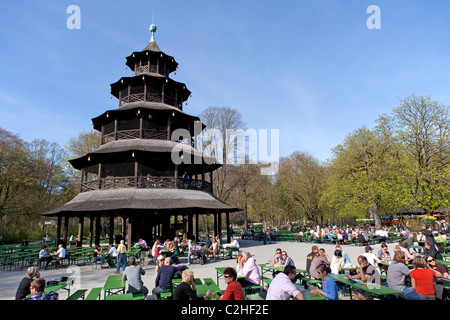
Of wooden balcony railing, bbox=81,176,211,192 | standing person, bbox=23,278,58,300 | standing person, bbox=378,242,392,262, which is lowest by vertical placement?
standing person, bbox=378,242,392,262

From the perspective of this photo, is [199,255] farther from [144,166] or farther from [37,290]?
[37,290]

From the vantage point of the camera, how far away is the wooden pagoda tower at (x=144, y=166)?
19188 millimetres

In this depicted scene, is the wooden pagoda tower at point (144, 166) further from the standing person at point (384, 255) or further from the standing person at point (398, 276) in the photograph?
the standing person at point (398, 276)

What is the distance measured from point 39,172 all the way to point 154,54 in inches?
1091

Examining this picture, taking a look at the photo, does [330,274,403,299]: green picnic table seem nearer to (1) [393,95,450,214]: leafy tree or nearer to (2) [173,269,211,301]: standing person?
(2) [173,269,211,301]: standing person

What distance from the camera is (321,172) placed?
41688 mm

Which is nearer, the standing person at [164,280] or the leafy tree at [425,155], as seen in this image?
the standing person at [164,280]

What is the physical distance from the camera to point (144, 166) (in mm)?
22578

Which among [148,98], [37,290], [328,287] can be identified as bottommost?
[37,290]

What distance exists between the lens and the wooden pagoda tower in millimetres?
19188

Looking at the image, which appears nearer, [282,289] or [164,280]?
[282,289]

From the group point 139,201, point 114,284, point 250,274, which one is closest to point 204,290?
point 250,274

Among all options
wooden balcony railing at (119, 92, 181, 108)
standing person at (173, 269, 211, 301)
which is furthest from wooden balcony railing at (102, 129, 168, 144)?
standing person at (173, 269, 211, 301)

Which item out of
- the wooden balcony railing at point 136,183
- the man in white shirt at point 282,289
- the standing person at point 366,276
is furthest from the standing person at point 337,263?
the wooden balcony railing at point 136,183
